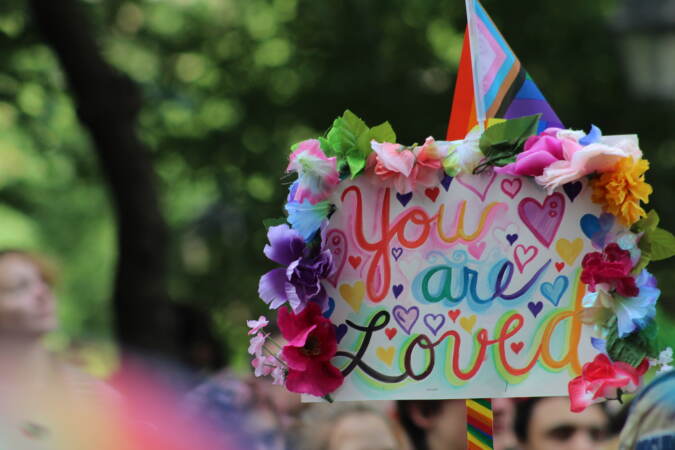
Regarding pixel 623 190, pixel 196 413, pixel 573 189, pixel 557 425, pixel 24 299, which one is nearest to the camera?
pixel 623 190

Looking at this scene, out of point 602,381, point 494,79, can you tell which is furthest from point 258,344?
point 494,79

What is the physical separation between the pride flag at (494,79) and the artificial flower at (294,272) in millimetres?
639

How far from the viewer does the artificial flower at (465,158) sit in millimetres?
3545

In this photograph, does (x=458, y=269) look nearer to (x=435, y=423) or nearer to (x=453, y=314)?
(x=453, y=314)

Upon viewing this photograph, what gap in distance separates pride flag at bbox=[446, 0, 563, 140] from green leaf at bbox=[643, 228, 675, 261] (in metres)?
0.50

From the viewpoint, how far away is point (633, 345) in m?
3.46

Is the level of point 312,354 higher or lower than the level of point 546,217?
lower

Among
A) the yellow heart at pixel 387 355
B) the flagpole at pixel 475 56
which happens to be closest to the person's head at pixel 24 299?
the yellow heart at pixel 387 355

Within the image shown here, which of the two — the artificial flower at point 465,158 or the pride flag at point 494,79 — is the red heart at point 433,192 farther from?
the pride flag at point 494,79

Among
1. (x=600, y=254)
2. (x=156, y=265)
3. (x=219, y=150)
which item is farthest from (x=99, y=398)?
(x=219, y=150)

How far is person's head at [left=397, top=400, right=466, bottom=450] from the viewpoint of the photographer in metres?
5.11

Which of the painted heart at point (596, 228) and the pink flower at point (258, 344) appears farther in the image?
the pink flower at point (258, 344)

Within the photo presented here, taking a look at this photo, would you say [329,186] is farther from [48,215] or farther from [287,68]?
[48,215]

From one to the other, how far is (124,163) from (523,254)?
13.2 ft
